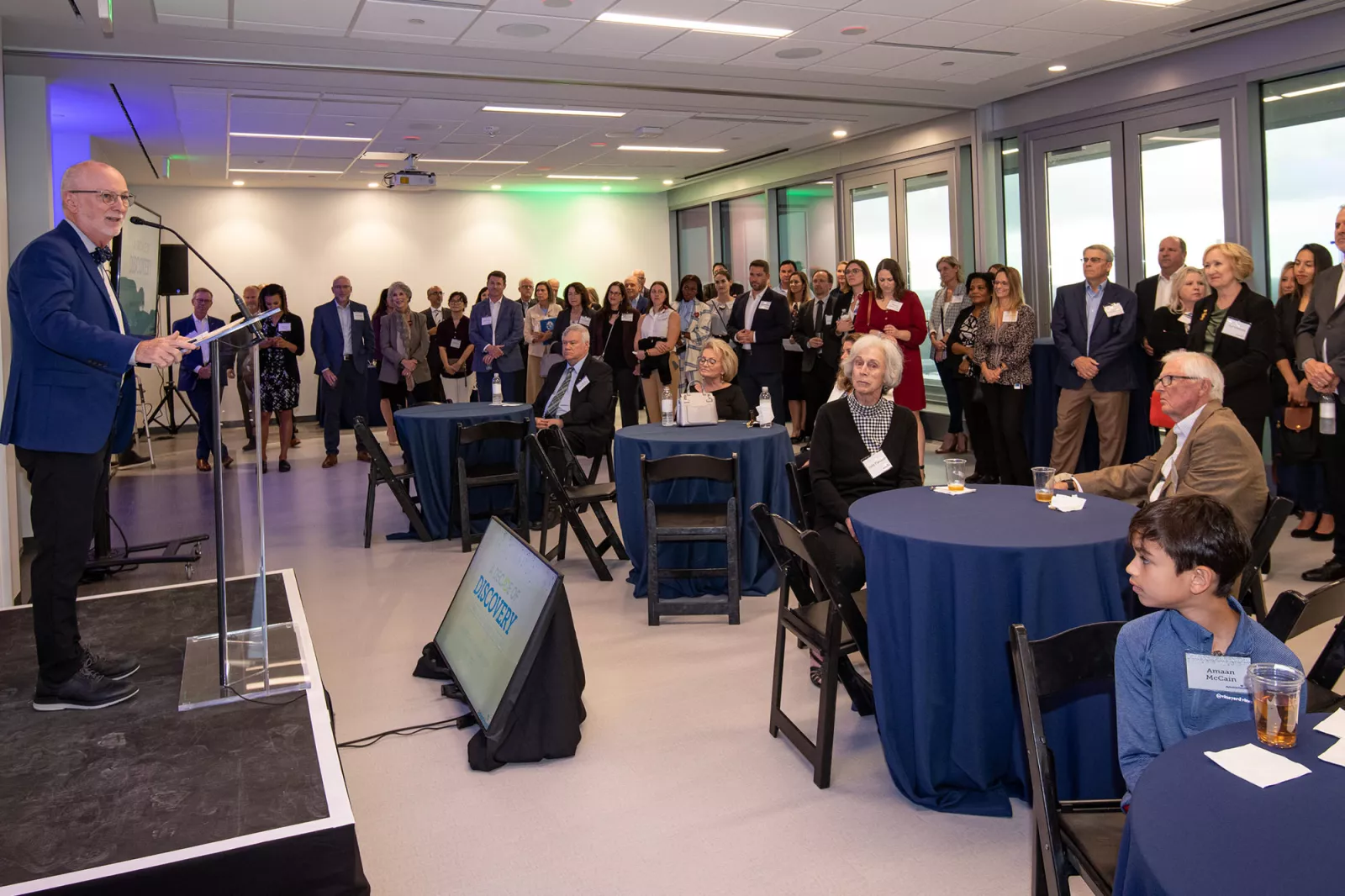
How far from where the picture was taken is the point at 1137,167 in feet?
28.2

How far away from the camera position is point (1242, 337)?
5.71m

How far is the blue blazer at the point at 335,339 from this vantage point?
9805 millimetres

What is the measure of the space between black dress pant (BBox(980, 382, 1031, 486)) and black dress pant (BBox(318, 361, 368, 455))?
570 centimetres

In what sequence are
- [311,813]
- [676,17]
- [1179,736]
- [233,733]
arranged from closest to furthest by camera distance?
[1179,736] < [311,813] < [233,733] < [676,17]

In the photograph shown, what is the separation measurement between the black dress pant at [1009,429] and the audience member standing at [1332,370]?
210 centimetres

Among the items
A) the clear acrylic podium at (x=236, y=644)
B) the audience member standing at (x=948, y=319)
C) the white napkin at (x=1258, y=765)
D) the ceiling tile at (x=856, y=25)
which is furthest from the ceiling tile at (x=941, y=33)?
the white napkin at (x=1258, y=765)

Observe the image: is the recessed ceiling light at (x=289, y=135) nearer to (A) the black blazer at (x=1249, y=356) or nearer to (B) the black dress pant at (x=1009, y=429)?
(B) the black dress pant at (x=1009, y=429)

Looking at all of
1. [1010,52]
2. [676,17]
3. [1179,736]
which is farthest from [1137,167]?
[1179,736]

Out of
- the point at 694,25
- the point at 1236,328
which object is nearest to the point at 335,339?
the point at 694,25

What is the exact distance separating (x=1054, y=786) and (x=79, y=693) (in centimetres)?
258

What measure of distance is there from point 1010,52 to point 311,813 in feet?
24.7

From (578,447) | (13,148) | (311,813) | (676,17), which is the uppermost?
(676,17)

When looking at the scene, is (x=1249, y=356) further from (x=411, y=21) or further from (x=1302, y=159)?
(x=411, y=21)

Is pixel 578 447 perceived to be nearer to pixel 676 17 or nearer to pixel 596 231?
pixel 676 17
